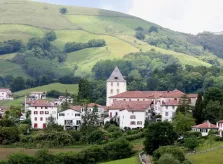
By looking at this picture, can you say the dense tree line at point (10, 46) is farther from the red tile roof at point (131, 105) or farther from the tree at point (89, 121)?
the tree at point (89, 121)

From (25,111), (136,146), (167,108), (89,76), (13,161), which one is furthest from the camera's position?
(89,76)

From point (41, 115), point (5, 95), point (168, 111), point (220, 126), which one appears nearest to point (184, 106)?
point (168, 111)

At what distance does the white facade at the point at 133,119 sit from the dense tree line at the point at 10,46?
112845mm

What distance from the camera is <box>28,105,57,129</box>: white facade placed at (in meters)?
90.8

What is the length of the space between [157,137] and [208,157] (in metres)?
9.49

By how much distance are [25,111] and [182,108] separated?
28.0 m

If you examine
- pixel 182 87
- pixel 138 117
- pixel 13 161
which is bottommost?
pixel 13 161

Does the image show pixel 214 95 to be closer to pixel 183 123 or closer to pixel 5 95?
pixel 183 123

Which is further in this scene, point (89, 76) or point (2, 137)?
point (89, 76)

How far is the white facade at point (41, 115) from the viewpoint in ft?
298

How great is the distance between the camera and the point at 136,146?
245ft

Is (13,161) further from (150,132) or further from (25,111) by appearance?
(25,111)

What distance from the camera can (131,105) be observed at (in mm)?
89938

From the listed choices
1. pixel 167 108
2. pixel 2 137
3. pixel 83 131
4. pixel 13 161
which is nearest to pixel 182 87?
Result: pixel 167 108
